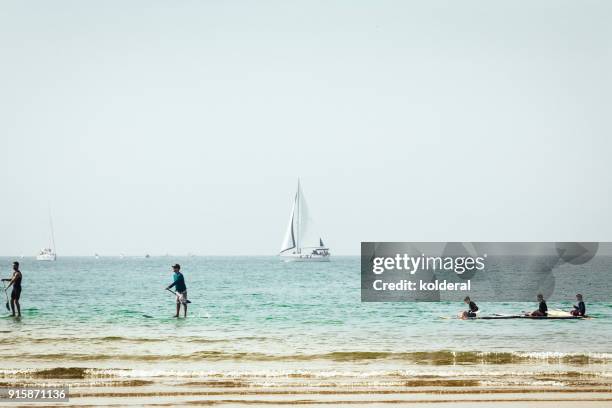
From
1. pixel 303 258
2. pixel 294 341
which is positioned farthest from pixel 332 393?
pixel 303 258

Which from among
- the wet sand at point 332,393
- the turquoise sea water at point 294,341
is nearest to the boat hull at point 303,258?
the turquoise sea water at point 294,341

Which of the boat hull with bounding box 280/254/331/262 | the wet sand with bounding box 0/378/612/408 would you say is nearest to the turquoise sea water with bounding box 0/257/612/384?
the wet sand with bounding box 0/378/612/408

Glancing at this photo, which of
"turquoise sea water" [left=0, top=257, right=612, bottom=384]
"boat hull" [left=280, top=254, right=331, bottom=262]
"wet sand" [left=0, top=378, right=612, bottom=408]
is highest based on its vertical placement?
"wet sand" [left=0, top=378, right=612, bottom=408]

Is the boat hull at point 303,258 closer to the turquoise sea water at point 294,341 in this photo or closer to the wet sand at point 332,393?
the turquoise sea water at point 294,341

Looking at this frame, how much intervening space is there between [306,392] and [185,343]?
10103mm

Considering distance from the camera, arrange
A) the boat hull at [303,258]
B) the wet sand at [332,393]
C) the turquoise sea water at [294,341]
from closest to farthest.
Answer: the wet sand at [332,393], the turquoise sea water at [294,341], the boat hull at [303,258]

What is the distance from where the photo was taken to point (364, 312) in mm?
39469

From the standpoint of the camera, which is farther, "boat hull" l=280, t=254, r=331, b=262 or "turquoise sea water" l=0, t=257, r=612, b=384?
"boat hull" l=280, t=254, r=331, b=262

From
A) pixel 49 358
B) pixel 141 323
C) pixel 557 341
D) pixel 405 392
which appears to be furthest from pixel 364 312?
pixel 405 392

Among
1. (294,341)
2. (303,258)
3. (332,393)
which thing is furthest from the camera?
(303,258)

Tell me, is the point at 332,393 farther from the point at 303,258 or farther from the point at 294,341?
the point at 303,258

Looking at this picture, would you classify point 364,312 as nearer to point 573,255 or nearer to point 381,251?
point 381,251

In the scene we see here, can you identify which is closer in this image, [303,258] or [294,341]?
[294,341]

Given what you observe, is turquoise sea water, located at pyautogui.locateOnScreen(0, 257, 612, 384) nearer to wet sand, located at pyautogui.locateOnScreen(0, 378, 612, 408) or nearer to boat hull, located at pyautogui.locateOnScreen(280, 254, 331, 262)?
wet sand, located at pyautogui.locateOnScreen(0, 378, 612, 408)
